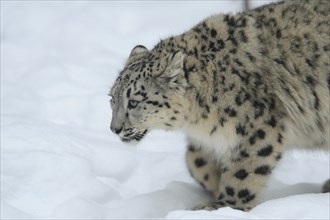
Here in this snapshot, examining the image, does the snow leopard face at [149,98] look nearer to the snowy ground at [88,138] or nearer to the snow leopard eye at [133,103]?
the snow leopard eye at [133,103]

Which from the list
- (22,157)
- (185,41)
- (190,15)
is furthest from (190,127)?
(190,15)

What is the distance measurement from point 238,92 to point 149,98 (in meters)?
0.68

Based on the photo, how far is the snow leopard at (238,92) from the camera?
556 cm

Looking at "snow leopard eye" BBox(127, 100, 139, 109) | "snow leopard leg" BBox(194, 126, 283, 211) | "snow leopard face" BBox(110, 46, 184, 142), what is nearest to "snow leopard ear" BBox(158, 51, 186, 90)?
"snow leopard face" BBox(110, 46, 184, 142)

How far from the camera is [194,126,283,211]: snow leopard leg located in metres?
5.55

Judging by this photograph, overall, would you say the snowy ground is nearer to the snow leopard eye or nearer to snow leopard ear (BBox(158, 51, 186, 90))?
the snow leopard eye

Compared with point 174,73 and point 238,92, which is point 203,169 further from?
point 174,73

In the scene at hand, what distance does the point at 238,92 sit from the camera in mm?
5535

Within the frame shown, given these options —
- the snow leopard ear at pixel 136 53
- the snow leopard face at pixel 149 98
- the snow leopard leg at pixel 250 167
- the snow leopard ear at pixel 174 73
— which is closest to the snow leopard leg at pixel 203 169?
the snow leopard leg at pixel 250 167

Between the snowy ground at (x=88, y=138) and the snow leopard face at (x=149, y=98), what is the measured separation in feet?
2.11

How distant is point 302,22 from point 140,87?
1431 mm

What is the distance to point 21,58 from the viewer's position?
28.9 feet

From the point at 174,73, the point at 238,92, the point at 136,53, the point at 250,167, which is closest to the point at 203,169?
the point at 250,167

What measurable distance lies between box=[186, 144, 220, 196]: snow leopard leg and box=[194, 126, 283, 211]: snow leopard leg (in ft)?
1.34
